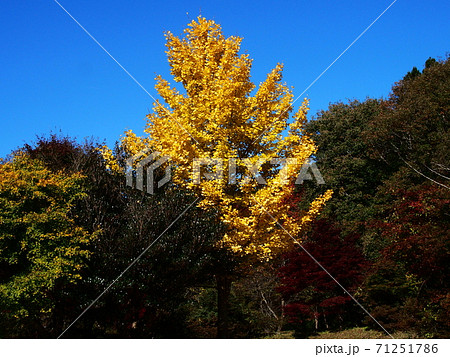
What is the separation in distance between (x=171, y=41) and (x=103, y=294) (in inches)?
326

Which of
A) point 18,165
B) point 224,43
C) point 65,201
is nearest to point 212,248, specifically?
point 65,201

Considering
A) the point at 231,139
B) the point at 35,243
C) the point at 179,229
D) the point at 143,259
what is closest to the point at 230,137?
the point at 231,139

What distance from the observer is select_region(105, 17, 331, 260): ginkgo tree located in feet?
40.9


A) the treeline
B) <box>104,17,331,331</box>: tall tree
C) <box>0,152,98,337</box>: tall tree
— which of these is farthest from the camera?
<box>104,17,331,331</box>: tall tree

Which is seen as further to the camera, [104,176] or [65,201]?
[104,176]

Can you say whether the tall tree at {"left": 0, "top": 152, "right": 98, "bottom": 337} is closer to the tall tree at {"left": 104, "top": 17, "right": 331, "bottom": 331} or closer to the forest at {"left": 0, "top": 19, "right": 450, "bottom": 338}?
the forest at {"left": 0, "top": 19, "right": 450, "bottom": 338}

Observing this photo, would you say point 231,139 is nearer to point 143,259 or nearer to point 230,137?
point 230,137

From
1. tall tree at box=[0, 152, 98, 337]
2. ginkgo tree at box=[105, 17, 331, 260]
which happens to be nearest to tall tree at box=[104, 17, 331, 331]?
ginkgo tree at box=[105, 17, 331, 260]

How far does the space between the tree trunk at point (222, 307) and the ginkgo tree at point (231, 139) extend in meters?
1.70

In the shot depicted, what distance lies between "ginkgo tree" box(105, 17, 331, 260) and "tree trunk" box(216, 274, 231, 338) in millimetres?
1702

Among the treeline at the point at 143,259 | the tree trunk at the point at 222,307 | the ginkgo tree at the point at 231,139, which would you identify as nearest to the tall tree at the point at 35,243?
the treeline at the point at 143,259

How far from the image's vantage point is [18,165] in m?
12.0

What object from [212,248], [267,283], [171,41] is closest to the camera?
[212,248]
